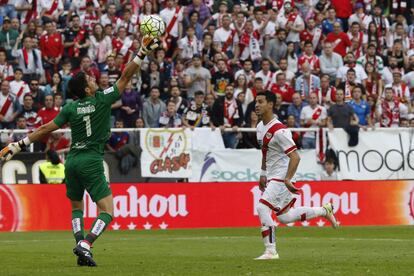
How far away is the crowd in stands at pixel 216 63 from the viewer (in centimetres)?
2875

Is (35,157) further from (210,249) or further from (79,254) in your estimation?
(79,254)

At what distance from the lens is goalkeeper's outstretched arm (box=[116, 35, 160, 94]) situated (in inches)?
560

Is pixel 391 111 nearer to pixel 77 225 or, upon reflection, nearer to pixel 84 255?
pixel 77 225

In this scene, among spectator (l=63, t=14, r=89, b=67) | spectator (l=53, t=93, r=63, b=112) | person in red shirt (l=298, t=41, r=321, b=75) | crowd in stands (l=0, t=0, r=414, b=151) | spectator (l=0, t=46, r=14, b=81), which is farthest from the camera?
person in red shirt (l=298, t=41, r=321, b=75)

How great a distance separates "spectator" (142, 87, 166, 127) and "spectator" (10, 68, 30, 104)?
10.1 ft

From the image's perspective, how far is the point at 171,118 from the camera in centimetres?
2873

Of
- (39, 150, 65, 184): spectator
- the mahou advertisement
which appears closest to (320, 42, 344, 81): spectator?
the mahou advertisement

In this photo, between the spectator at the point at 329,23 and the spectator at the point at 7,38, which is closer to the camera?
the spectator at the point at 7,38

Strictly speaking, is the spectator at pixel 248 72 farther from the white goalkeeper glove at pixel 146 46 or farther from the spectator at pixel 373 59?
the white goalkeeper glove at pixel 146 46

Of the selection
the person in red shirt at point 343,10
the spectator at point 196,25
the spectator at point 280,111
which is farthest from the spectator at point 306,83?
the person in red shirt at point 343,10

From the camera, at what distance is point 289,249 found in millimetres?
17125

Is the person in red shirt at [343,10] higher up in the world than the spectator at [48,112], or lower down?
higher up

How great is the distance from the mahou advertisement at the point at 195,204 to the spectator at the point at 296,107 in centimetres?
318

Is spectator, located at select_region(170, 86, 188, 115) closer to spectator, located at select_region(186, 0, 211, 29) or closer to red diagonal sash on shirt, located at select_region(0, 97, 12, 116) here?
red diagonal sash on shirt, located at select_region(0, 97, 12, 116)
